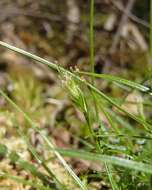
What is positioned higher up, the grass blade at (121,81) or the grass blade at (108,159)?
the grass blade at (121,81)

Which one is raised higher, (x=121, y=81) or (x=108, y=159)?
(x=121, y=81)

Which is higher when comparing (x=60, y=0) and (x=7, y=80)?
(x=60, y=0)

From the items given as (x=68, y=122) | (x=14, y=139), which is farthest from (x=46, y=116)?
(x=14, y=139)

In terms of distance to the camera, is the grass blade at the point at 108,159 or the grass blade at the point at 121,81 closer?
the grass blade at the point at 108,159

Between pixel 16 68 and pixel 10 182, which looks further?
pixel 16 68

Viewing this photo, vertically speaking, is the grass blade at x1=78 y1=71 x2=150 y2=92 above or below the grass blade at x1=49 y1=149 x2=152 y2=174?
above

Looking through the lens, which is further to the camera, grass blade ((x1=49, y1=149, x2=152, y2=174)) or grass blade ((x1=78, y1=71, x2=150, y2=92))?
grass blade ((x1=78, y1=71, x2=150, y2=92))

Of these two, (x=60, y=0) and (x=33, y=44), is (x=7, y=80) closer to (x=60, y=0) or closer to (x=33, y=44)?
(x=33, y=44)

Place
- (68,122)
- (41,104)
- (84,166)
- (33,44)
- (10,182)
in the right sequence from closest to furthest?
1. (10,182)
2. (84,166)
3. (68,122)
4. (41,104)
5. (33,44)

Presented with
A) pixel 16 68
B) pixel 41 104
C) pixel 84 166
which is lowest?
pixel 84 166

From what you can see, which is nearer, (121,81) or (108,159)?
(108,159)

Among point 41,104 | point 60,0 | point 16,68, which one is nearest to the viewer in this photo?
point 41,104
